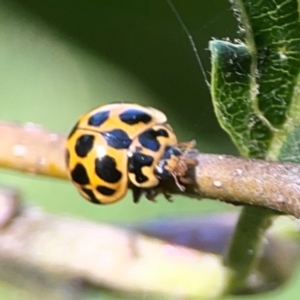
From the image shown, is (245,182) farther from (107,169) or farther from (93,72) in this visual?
(93,72)

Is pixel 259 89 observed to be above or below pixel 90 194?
above

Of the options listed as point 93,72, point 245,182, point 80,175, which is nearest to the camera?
point 245,182

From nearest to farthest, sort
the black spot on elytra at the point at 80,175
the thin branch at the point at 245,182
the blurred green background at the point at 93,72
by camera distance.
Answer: the thin branch at the point at 245,182
the black spot on elytra at the point at 80,175
the blurred green background at the point at 93,72

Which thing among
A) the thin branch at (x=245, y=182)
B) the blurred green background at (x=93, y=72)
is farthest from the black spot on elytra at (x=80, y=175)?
the blurred green background at (x=93, y=72)

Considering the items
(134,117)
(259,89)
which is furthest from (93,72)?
(259,89)

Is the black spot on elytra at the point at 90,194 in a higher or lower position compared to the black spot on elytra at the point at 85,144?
lower

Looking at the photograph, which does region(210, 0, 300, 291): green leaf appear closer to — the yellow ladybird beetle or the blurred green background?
the yellow ladybird beetle

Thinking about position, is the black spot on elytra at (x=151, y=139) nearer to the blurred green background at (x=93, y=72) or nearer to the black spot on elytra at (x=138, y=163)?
the black spot on elytra at (x=138, y=163)

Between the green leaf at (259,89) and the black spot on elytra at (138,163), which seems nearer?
the green leaf at (259,89)

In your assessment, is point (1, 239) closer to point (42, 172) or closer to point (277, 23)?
point (42, 172)
